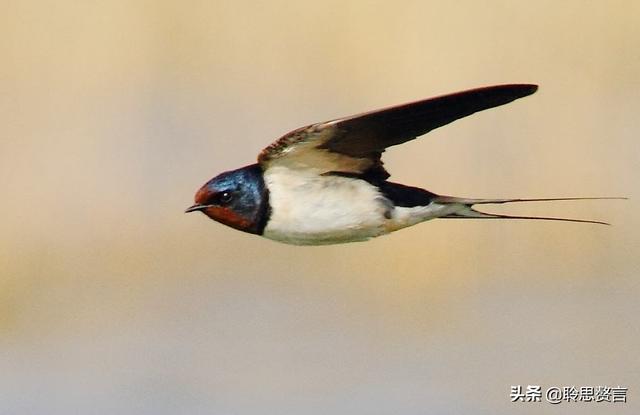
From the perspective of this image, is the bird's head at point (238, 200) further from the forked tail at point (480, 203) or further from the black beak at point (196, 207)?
the forked tail at point (480, 203)

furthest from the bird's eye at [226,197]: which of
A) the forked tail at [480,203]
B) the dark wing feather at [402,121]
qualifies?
the forked tail at [480,203]

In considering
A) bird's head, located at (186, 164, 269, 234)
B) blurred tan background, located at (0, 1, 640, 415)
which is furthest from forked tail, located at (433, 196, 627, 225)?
bird's head, located at (186, 164, 269, 234)

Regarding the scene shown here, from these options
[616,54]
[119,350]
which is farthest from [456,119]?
[119,350]

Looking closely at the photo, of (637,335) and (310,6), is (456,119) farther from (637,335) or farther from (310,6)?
(637,335)

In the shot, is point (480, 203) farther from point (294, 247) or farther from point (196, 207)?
point (196, 207)

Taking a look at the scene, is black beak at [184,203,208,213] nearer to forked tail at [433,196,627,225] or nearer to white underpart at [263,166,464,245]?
white underpart at [263,166,464,245]
